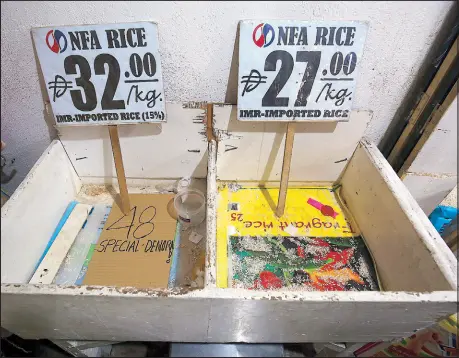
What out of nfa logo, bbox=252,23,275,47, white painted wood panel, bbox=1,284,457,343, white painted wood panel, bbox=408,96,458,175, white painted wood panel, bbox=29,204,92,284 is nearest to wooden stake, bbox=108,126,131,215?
white painted wood panel, bbox=29,204,92,284

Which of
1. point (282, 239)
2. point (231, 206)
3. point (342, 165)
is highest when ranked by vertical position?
point (342, 165)

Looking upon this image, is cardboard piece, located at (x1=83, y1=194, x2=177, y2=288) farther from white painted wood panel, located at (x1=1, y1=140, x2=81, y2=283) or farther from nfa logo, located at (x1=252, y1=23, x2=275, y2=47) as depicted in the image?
nfa logo, located at (x1=252, y1=23, x2=275, y2=47)

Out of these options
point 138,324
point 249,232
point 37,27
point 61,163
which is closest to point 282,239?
point 249,232

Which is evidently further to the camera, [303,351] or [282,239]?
[303,351]

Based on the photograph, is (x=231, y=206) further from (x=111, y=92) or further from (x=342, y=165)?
(x=111, y=92)

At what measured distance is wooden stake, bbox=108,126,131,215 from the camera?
41.9 inches

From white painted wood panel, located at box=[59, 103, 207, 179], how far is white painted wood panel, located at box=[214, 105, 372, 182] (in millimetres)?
91

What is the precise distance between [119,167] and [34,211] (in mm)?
309

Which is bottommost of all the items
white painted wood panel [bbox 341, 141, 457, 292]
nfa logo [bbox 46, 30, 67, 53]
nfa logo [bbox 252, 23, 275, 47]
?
white painted wood panel [bbox 341, 141, 457, 292]

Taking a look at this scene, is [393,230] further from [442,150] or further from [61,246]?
[61,246]

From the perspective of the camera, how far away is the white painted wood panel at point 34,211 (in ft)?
2.91

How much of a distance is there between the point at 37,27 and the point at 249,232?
0.97 m

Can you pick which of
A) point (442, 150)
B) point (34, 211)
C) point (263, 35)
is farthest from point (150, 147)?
point (442, 150)

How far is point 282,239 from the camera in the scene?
115 cm
